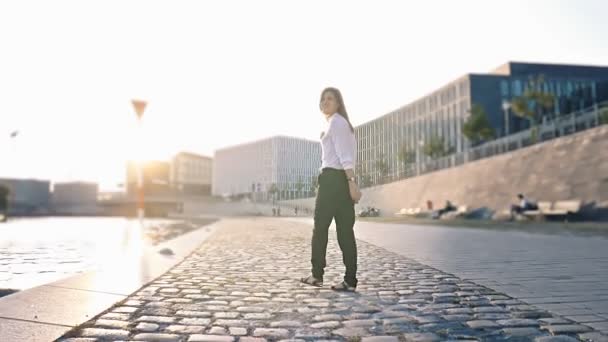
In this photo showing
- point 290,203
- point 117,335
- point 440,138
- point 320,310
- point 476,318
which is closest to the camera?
point 117,335

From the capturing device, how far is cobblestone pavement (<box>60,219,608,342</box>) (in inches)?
110

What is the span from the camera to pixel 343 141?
4.38 metres

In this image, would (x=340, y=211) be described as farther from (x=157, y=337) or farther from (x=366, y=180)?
(x=157, y=337)

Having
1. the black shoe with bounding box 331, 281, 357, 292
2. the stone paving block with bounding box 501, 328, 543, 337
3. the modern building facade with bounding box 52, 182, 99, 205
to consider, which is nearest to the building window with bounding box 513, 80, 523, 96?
the black shoe with bounding box 331, 281, 357, 292

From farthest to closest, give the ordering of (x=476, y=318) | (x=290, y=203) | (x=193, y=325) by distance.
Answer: (x=290, y=203)
(x=476, y=318)
(x=193, y=325)

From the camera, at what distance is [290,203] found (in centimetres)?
614

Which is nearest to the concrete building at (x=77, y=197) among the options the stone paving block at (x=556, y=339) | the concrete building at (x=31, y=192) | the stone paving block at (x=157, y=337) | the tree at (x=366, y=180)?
the concrete building at (x=31, y=192)

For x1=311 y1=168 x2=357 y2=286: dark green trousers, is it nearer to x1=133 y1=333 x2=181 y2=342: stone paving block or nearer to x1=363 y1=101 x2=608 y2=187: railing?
x1=133 y1=333 x2=181 y2=342: stone paving block

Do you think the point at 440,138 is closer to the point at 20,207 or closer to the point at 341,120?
the point at 341,120

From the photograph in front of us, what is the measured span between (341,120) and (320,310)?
6.03 ft

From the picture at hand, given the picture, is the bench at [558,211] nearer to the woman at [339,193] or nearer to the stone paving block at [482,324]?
the woman at [339,193]

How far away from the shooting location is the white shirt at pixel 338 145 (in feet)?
14.3

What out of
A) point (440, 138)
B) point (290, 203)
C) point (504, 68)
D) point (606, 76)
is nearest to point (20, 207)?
point (440, 138)

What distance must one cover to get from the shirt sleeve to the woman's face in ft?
0.61
